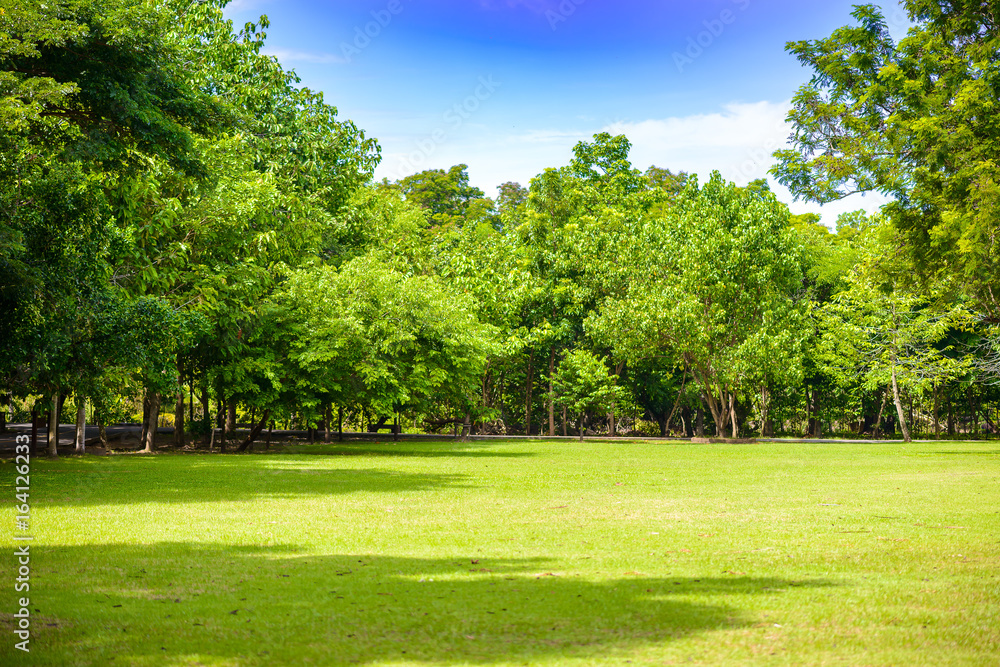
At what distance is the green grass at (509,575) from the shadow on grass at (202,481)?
0.56 ft

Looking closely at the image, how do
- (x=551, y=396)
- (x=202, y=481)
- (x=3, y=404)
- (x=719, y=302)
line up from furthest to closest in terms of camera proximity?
(x=551, y=396)
(x=719, y=302)
(x=3, y=404)
(x=202, y=481)

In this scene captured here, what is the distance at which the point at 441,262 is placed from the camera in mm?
47156

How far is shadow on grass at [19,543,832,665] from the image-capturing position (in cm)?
567

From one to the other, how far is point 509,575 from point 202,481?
11546mm

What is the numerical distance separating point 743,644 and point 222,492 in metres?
11.6

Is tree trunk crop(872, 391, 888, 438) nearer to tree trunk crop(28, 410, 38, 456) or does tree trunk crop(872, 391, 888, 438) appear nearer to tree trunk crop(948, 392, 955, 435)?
tree trunk crop(948, 392, 955, 435)

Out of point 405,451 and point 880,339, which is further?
point 880,339

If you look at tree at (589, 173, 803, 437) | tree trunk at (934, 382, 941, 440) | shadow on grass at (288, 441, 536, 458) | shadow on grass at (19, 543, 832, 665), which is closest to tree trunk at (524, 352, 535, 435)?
tree at (589, 173, 803, 437)

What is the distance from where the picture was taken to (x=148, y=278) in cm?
2186

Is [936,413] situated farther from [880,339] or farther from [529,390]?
[529,390]

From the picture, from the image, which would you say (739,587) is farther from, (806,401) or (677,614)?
(806,401)

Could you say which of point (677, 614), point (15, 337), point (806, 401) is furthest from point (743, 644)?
point (806, 401)

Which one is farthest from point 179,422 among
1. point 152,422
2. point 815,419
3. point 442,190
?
point 442,190

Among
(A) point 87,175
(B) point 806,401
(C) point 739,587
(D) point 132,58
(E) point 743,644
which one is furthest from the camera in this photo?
(B) point 806,401
